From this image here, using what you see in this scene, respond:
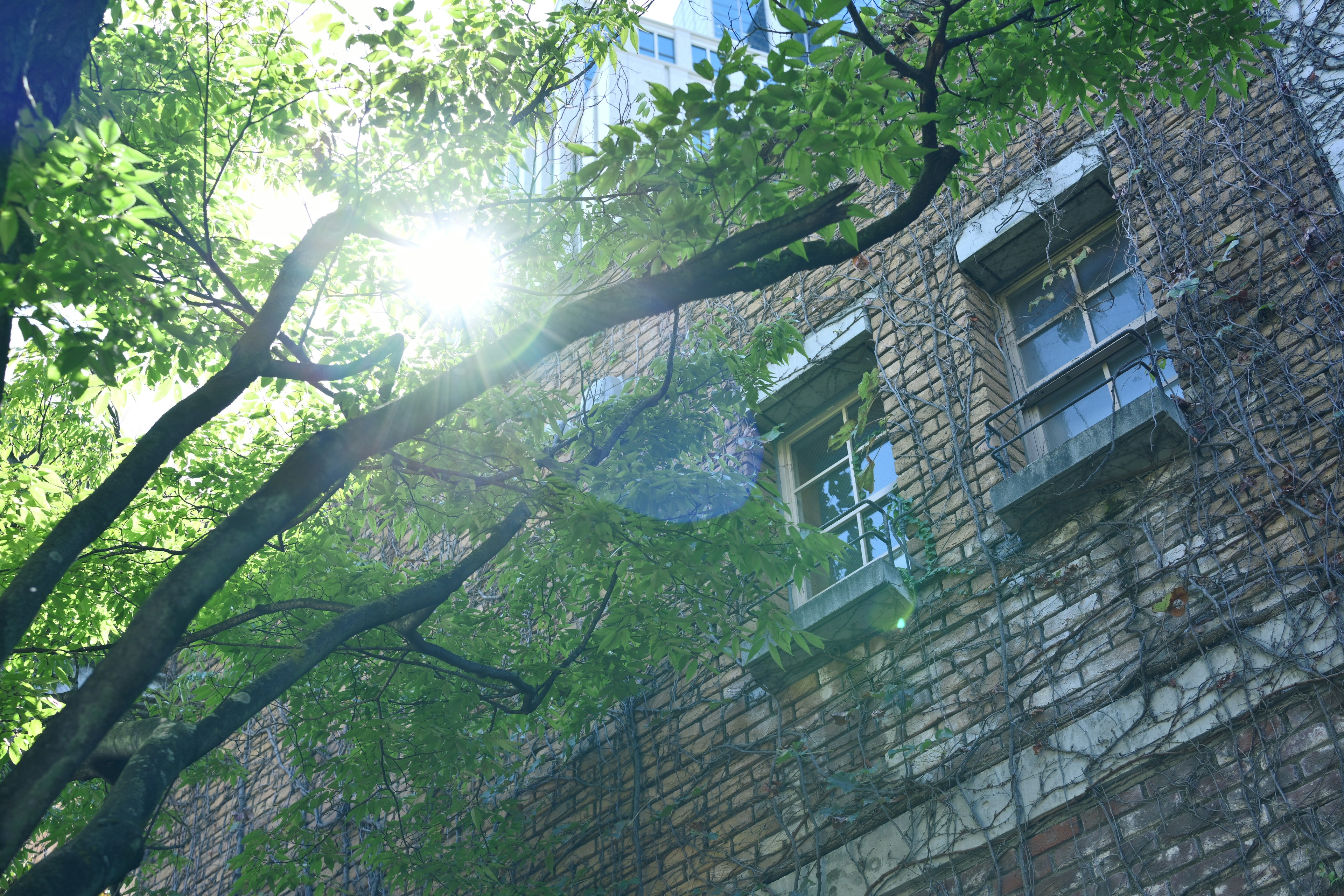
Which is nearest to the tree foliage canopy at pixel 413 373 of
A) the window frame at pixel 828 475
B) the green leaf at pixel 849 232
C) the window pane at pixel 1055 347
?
the green leaf at pixel 849 232

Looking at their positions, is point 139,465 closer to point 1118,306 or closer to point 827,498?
point 827,498

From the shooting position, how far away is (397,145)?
21.0 feet

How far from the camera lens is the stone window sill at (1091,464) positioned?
5312 millimetres

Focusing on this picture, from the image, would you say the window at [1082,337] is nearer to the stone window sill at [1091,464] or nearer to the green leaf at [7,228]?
the stone window sill at [1091,464]

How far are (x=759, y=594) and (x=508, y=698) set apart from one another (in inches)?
83.9

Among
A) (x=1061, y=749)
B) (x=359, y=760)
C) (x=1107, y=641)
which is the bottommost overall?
(x=1061, y=749)

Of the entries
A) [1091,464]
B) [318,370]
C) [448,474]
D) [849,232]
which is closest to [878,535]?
[1091,464]

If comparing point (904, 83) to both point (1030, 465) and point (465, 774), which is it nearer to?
point (1030, 465)

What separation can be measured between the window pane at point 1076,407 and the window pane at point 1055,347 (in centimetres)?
21

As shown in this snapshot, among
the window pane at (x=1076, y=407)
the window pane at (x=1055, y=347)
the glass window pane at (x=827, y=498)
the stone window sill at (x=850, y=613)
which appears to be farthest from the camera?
the glass window pane at (x=827, y=498)

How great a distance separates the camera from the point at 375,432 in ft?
13.4

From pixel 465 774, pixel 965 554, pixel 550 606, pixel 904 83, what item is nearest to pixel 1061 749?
pixel 965 554

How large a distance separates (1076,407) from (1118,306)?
669 millimetres

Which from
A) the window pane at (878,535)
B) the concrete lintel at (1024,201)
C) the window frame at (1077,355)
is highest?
the concrete lintel at (1024,201)
